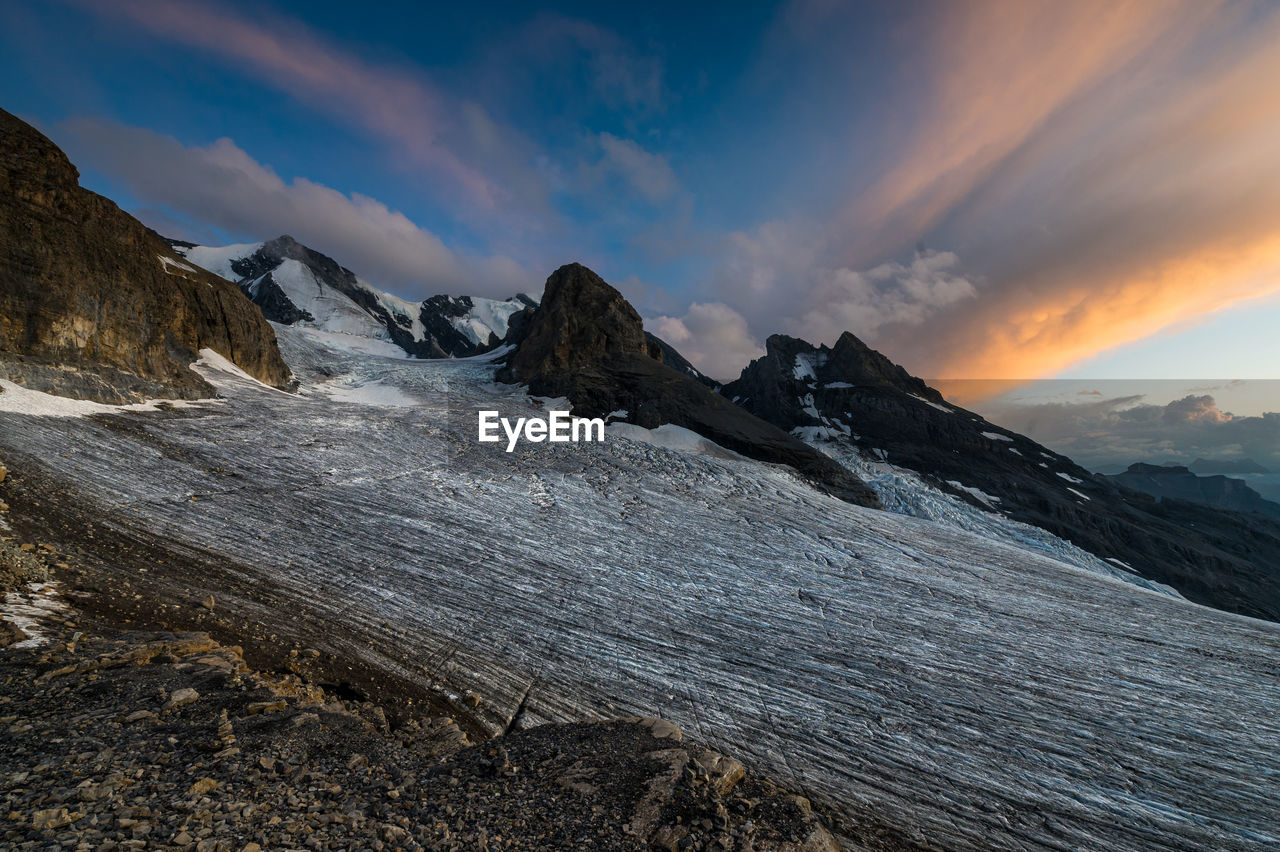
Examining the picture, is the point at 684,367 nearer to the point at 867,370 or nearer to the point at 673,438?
the point at 867,370

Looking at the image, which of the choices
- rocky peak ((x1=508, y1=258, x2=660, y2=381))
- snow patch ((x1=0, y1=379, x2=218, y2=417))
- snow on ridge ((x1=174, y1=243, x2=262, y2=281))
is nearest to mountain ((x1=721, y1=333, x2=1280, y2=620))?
rocky peak ((x1=508, y1=258, x2=660, y2=381))

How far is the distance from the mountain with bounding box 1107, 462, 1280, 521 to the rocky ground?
9369 inches

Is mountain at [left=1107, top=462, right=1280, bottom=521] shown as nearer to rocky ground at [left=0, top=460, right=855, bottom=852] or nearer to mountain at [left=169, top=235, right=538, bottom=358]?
mountain at [left=169, top=235, right=538, bottom=358]

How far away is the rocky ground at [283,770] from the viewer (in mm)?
3740

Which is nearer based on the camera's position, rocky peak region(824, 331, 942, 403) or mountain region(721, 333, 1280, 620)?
mountain region(721, 333, 1280, 620)

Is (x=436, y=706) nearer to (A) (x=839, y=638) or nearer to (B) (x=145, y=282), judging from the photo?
(A) (x=839, y=638)

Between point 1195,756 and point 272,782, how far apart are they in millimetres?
15022

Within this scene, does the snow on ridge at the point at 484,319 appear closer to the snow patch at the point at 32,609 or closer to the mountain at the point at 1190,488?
the snow patch at the point at 32,609

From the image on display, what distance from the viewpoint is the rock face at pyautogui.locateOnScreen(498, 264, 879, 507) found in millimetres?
35094

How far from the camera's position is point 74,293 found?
18.9 meters

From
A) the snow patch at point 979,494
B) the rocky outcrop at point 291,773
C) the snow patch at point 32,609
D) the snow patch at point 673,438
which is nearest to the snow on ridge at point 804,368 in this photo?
the snow patch at point 979,494

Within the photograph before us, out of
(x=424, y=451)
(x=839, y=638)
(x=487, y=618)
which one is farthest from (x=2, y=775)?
(x=424, y=451)

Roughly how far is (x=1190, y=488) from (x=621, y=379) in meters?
246

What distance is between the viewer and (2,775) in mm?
3729
